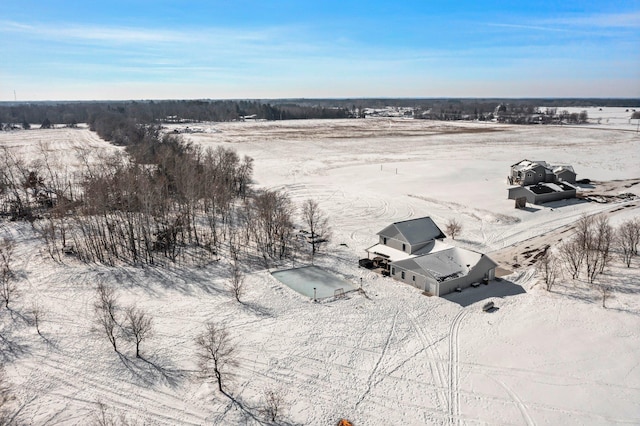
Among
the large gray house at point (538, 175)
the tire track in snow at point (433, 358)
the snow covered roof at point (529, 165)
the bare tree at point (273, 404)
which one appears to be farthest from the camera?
the snow covered roof at point (529, 165)

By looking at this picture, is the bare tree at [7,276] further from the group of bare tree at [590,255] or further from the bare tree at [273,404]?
the group of bare tree at [590,255]

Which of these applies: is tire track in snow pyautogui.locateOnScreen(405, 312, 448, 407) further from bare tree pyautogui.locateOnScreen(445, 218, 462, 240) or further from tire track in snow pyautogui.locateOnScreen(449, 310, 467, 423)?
bare tree pyautogui.locateOnScreen(445, 218, 462, 240)

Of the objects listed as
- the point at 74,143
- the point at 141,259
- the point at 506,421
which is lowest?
the point at 506,421

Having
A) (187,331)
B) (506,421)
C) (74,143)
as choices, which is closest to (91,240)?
(187,331)

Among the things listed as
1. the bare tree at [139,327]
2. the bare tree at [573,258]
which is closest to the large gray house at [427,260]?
the bare tree at [573,258]

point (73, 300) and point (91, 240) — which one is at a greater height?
point (91, 240)

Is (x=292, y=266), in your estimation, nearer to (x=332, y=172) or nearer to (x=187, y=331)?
(x=187, y=331)
